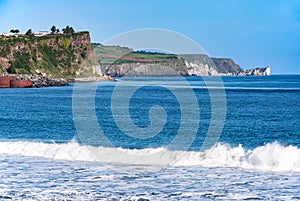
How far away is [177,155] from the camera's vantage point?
24.4 meters

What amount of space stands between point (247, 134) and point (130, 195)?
69.3ft

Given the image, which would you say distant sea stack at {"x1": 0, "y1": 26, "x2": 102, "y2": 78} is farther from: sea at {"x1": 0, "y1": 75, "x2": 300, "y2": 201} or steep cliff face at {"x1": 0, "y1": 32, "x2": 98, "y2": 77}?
sea at {"x1": 0, "y1": 75, "x2": 300, "y2": 201}

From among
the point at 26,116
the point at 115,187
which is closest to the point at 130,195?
the point at 115,187

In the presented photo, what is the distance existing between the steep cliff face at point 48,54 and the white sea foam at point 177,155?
135 metres

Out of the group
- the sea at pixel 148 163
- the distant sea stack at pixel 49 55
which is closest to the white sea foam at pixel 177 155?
the sea at pixel 148 163

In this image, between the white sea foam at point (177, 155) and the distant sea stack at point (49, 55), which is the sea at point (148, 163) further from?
the distant sea stack at point (49, 55)

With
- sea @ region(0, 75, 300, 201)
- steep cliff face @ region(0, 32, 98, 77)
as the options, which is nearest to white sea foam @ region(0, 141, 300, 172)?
sea @ region(0, 75, 300, 201)

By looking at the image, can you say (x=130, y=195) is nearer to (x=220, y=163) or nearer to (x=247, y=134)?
(x=220, y=163)

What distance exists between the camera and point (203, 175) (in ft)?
63.4

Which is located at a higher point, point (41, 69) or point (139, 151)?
point (41, 69)

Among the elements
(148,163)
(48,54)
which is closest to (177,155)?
(148,163)

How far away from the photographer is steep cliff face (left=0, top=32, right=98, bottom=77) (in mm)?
161750

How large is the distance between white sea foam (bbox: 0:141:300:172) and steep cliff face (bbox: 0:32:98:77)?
442ft

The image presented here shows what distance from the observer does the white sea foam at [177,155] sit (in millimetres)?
21438
